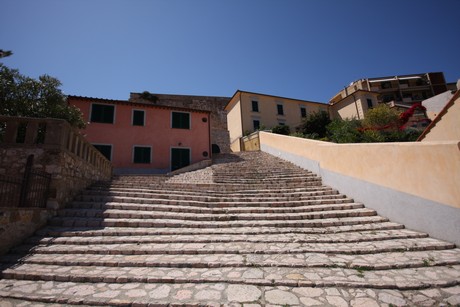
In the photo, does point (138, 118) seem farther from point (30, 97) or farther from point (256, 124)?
point (256, 124)

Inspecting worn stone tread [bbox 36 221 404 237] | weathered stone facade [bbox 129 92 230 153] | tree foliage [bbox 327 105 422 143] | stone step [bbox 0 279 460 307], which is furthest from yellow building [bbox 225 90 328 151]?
stone step [bbox 0 279 460 307]

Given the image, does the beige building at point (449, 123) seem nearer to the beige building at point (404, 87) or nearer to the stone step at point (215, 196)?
the stone step at point (215, 196)

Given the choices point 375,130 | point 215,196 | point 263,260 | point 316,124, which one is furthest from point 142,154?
point 316,124

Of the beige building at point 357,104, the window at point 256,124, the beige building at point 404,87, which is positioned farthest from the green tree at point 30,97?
the beige building at point 404,87

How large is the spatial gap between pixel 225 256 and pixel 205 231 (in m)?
1.35

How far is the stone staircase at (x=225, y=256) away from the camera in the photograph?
9.77 ft

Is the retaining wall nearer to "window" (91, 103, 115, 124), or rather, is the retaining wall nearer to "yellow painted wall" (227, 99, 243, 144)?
"window" (91, 103, 115, 124)

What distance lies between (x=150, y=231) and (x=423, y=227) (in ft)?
21.4

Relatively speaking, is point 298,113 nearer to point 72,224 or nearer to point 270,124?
point 270,124

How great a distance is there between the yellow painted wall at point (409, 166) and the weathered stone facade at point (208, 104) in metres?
18.2

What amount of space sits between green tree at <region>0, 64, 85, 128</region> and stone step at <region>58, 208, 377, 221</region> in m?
5.78

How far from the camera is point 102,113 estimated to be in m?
15.1

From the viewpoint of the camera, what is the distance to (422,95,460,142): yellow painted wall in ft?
25.1

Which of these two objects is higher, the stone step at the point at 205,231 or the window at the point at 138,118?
the window at the point at 138,118
